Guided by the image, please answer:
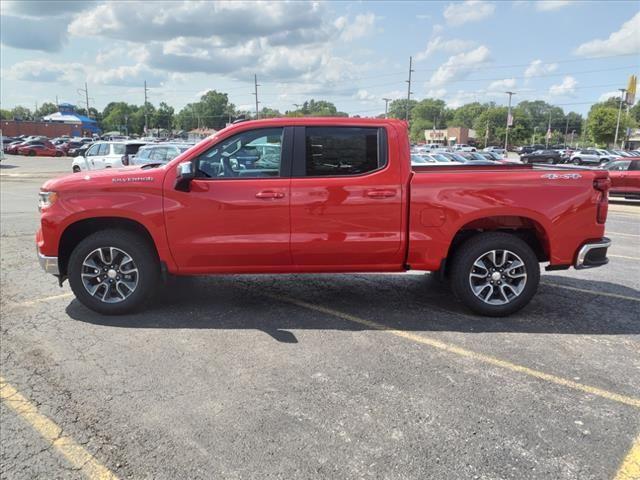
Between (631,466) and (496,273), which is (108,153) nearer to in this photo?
(496,273)

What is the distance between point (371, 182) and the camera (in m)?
4.83

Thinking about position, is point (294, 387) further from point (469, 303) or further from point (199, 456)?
point (469, 303)

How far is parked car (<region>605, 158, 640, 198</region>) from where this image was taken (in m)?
16.8

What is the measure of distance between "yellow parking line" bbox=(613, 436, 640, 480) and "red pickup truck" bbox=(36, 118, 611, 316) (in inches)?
86.4

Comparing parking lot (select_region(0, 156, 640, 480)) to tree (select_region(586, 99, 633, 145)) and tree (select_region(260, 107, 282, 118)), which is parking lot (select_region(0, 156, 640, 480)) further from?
tree (select_region(586, 99, 633, 145))

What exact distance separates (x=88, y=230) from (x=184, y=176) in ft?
4.32

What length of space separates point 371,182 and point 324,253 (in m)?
0.82

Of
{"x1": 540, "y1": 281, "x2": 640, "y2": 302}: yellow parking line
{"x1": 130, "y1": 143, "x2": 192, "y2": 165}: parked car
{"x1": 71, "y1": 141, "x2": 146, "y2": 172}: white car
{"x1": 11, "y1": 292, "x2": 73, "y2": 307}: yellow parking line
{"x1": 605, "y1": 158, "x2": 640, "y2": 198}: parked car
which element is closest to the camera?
{"x1": 11, "y1": 292, "x2": 73, "y2": 307}: yellow parking line

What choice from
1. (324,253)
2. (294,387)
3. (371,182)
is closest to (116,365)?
(294,387)

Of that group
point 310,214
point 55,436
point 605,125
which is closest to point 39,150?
point 310,214

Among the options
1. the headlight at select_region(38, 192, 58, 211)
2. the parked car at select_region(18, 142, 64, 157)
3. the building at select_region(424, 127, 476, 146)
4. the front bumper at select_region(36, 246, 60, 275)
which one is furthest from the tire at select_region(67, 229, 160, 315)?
the building at select_region(424, 127, 476, 146)

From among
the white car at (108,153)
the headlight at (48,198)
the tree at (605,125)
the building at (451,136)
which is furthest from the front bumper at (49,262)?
the building at (451,136)

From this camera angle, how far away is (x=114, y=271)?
16.4 feet

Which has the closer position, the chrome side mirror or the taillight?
the chrome side mirror
